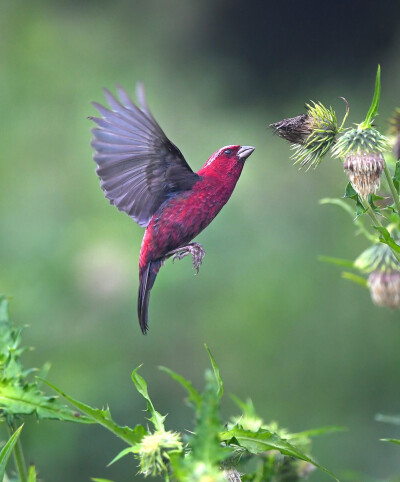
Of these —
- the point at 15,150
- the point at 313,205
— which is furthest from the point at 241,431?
the point at 15,150

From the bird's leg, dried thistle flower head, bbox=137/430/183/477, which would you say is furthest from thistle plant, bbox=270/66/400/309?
dried thistle flower head, bbox=137/430/183/477

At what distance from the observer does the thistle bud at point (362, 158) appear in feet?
2.47

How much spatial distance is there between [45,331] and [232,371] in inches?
26.3

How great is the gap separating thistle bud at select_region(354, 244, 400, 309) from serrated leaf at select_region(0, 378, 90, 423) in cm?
45

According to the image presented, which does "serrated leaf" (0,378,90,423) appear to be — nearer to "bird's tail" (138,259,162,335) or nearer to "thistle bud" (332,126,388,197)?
"bird's tail" (138,259,162,335)

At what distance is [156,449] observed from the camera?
2.07 feet

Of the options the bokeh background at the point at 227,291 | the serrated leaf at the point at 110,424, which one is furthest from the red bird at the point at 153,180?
the bokeh background at the point at 227,291

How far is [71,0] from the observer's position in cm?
431

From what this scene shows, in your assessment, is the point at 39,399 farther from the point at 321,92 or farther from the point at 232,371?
the point at 321,92

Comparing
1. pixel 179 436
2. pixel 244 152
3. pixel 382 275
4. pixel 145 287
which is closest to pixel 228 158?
pixel 244 152

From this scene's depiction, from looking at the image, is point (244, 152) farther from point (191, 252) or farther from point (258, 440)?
point (258, 440)

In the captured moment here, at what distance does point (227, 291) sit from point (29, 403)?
7.01 ft

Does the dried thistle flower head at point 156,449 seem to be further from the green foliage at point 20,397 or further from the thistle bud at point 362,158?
the thistle bud at point 362,158

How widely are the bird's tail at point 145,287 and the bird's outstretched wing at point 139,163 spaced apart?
0.05 metres
